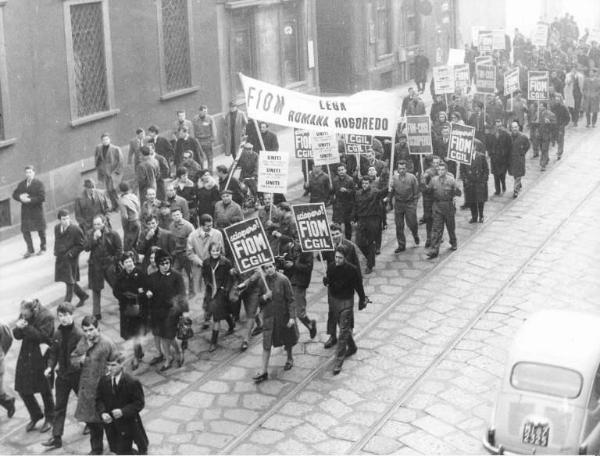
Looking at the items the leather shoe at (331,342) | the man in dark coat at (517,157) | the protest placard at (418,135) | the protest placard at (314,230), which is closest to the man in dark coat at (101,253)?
the protest placard at (314,230)

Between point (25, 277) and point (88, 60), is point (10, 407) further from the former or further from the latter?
point (88, 60)

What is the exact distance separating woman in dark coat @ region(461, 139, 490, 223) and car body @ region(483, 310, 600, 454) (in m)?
8.48

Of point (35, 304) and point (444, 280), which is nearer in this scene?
point (35, 304)

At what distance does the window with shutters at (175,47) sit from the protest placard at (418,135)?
5826 millimetres

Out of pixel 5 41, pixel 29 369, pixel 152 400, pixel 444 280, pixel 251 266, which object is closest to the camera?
pixel 29 369

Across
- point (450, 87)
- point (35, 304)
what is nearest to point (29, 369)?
point (35, 304)

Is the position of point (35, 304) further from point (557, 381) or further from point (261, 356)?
point (557, 381)

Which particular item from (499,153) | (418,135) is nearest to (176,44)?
(418,135)

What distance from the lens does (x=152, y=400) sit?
12547 millimetres

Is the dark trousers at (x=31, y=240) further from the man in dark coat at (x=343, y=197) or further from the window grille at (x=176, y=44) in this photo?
the window grille at (x=176, y=44)

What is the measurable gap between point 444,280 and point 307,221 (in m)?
3.23

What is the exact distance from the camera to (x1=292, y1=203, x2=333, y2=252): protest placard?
14.2 metres

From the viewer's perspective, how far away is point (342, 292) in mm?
13312

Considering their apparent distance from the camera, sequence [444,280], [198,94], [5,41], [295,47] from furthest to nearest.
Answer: [295,47] → [198,94] → [5,41] → [444,280]
